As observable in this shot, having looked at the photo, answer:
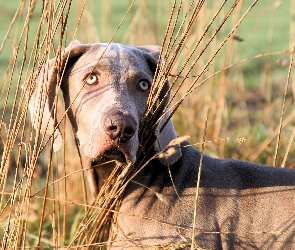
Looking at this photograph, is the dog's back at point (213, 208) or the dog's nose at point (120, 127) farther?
the dog's back at point (213, 208)

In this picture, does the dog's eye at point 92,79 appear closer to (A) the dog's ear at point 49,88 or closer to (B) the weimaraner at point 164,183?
(B) the weimaraner at point 164,183

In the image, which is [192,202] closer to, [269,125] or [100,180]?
[100,180]

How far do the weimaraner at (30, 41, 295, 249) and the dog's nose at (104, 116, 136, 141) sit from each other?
0.10 meters

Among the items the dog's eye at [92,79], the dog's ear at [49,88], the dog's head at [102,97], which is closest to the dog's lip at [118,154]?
the dog's head at [102,97]

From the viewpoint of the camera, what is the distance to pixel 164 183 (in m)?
3.06

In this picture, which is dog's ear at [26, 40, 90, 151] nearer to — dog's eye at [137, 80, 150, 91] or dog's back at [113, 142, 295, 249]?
dog's eye at [137, 80, 150, 91]

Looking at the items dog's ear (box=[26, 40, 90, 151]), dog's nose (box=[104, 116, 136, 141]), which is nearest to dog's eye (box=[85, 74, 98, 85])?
dog's ear (box=[26, 40, 90, 151])

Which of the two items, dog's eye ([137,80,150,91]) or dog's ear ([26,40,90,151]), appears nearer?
dog's ear ([26,40,90,151])

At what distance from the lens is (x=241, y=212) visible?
118 inches

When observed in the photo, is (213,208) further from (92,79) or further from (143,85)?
(92,79)

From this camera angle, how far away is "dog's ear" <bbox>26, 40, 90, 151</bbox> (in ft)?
8.95

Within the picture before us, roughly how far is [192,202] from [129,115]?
0.60 meters

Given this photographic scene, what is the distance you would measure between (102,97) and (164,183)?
0.54m

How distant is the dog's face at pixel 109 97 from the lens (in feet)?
8.73
